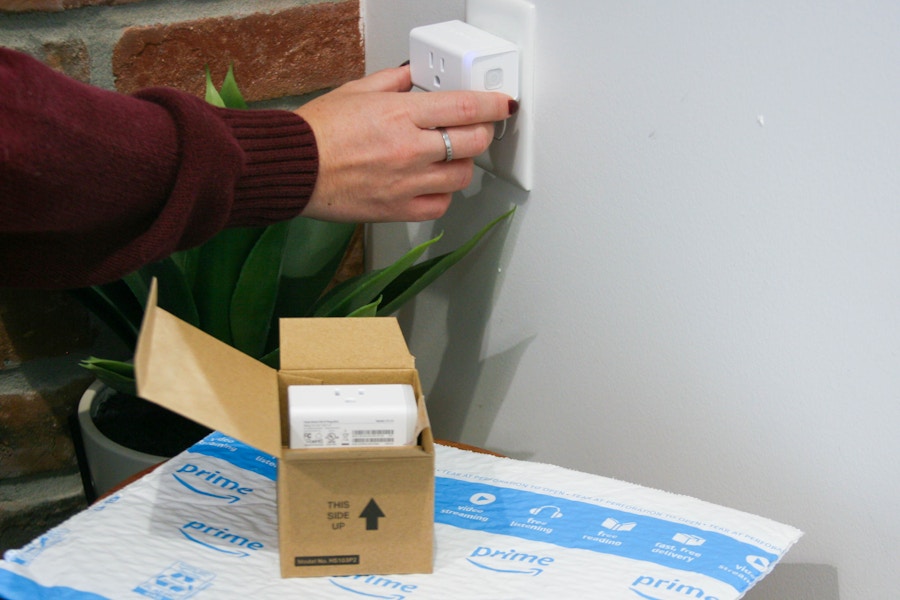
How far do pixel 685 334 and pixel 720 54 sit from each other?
0.20m

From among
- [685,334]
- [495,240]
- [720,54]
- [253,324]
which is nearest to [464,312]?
[495,240]

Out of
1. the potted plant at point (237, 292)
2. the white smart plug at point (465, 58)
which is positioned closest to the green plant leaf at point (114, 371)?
the potted plant at point (237, 292)

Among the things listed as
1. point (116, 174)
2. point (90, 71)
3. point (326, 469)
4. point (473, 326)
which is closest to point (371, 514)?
point (326, 469)

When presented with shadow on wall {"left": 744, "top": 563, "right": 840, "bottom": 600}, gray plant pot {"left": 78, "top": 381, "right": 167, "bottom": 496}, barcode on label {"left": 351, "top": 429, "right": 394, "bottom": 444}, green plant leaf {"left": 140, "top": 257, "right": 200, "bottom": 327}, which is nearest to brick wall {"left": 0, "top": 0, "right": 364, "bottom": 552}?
gray plant pot {"left": 78, "top": 381, "right": 167, "bottom": 496}

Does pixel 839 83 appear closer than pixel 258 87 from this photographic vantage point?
Yes

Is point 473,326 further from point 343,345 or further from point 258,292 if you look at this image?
point 343,345

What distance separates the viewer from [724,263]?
64cm

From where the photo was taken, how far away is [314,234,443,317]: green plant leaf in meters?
0.85

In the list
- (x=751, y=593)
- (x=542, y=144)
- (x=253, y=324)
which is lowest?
(x=751, y=593)

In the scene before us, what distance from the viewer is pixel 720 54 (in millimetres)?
604

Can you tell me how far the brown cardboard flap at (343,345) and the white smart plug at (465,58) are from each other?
0.23 meters

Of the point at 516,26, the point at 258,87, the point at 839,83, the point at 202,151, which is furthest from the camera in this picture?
the point at 258,87

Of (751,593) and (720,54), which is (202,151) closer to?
(720,54)

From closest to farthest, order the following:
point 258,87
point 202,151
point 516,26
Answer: point 202,151
point 516,26
point 258,87
